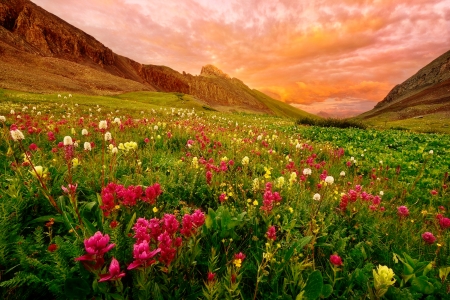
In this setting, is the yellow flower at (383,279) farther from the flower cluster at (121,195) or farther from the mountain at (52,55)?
the mountain at (52,55)

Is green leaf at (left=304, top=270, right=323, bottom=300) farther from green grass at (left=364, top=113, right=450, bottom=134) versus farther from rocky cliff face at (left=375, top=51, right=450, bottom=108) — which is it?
rocky cliff face at (left=375, top=51, right=450, bottom=108)

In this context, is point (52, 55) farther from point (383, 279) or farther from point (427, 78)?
point (427, 78)

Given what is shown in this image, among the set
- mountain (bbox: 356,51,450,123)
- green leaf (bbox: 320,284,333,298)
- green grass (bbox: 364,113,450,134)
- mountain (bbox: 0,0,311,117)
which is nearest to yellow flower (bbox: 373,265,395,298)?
green leaf (bbox: 320,284,333,298)

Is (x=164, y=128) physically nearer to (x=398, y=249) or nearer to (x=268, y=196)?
(x=268, y=196)

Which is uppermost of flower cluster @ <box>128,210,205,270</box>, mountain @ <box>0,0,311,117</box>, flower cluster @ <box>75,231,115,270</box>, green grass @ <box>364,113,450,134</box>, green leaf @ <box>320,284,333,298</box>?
mountain @ <box>0,0,311,117</box>

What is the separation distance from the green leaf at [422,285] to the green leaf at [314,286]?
94 centimetres

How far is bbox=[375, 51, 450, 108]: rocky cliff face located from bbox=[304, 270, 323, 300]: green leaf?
151236 mm

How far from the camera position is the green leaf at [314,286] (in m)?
1.91

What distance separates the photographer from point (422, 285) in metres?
2.08

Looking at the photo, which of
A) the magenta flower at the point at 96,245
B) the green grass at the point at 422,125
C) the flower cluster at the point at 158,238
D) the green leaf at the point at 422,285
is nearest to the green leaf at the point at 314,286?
the green leaf at the point at 422,285

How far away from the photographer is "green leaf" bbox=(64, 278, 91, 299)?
164 cm

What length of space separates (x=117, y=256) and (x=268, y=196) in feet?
5.63

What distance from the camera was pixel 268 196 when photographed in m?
2.85

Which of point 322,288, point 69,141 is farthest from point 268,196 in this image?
point 69,141
